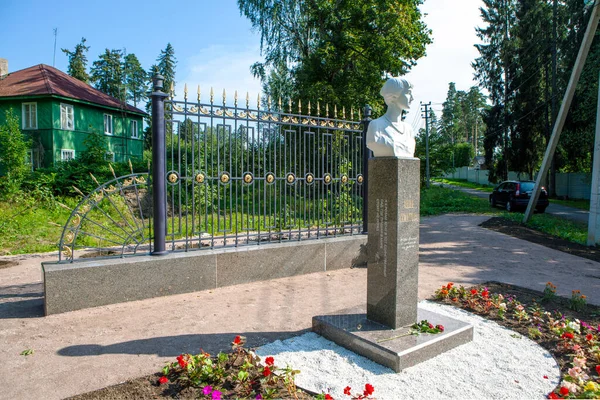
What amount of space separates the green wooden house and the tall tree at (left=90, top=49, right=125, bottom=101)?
19.6 meters

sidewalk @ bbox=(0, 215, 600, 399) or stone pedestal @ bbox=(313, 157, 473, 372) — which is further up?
stone pedestal @ bbox=(313, 157, 473, 372)

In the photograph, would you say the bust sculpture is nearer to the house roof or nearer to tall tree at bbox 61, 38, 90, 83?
the house roof

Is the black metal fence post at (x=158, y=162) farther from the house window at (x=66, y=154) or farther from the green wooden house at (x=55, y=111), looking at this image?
the house window at (x=66, y=154)

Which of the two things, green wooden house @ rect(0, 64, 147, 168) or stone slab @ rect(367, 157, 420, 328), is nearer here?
stone slab @ rect(367, 157, 420, 328)

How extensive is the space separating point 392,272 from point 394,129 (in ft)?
4.56

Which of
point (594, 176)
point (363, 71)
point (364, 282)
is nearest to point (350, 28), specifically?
point (363, 71)

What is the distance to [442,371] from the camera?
10.3ft

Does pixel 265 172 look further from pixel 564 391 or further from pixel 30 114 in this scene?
pixel 30 114

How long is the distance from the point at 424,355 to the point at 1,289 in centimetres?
570

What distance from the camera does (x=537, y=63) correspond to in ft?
87.6

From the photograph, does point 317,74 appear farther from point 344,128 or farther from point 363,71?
point 344,128

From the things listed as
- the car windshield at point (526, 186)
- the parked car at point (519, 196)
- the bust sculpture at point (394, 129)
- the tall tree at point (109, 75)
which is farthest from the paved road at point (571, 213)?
the tall tree at point (109, 75)

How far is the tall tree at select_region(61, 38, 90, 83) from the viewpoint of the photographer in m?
42.0

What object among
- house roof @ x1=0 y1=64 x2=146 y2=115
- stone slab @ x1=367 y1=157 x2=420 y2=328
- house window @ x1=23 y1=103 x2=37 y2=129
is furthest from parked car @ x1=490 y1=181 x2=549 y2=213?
house window @ x1=23 y1=103 x2=37 y2=129
